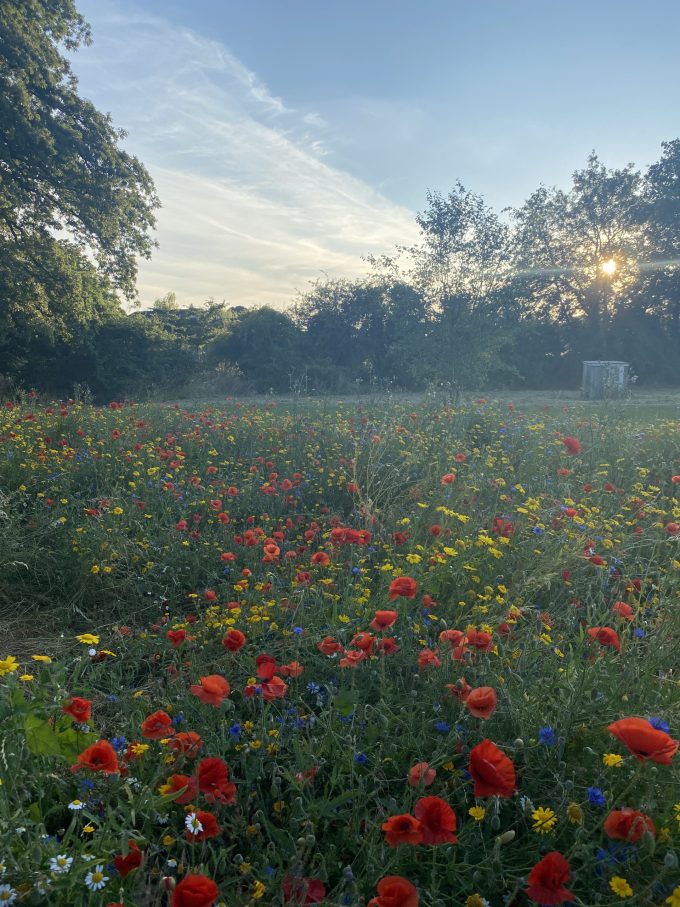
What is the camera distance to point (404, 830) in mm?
1153

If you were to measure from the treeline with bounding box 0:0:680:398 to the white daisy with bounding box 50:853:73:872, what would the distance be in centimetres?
880

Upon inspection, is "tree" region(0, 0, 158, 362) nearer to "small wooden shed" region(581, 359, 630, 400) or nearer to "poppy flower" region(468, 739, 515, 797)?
"small wooden shed" region(581, 359, 630, 400)

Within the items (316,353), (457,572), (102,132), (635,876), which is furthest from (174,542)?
(316,353)

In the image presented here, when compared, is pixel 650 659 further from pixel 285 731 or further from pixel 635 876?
pixel 285 731

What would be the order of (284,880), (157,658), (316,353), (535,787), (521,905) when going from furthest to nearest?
(316,353), (157,658), (535,787), (521,905), (284,880)

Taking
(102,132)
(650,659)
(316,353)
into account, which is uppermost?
(102,132)

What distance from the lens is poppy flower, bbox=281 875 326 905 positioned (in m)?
1.27

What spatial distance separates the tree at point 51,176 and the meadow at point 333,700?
11.2 m

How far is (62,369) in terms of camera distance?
16156mm

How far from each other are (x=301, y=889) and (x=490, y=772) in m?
0.48

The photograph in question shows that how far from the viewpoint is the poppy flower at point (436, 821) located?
115cm

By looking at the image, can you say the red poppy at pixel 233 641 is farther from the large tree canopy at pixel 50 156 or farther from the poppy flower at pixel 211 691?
the large tree canopy at pixel 50 156

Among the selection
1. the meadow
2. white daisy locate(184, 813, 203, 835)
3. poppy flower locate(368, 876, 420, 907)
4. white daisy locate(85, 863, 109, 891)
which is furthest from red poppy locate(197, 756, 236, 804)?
poppy flower locate(368, 876, 420, 907)

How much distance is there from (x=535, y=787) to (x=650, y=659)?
27.4 inches
